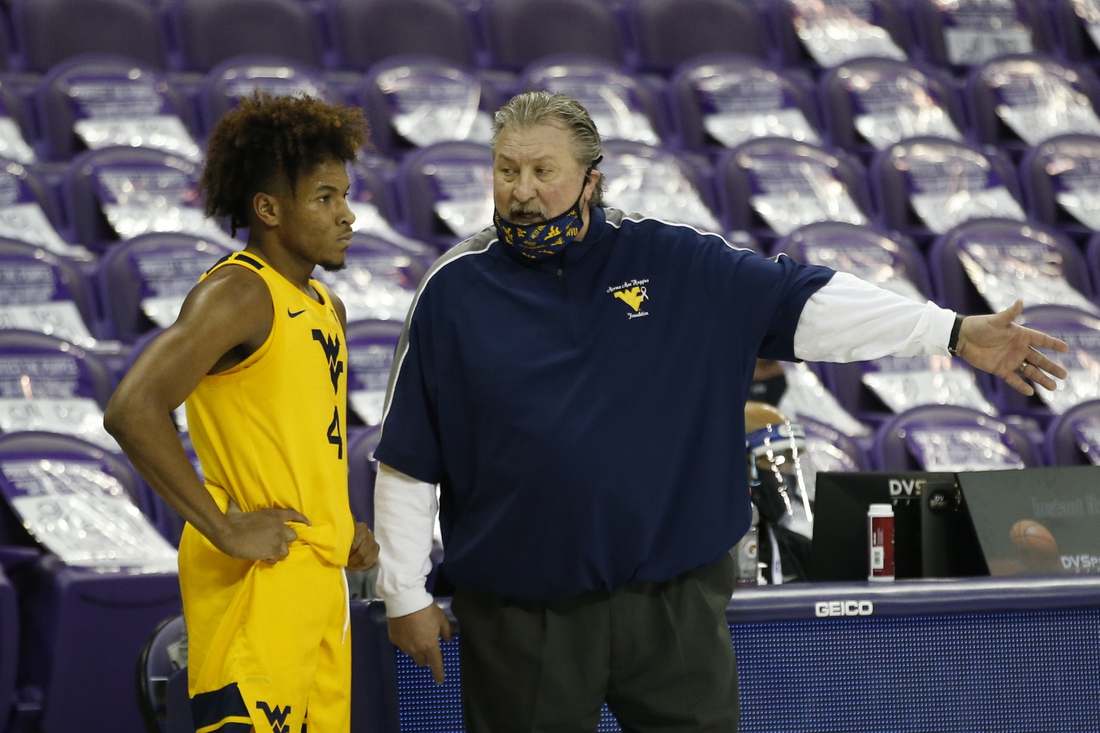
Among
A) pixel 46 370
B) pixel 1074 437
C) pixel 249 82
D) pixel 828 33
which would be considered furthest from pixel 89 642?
pixel 828 33

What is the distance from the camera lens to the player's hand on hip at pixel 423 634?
2113 mm

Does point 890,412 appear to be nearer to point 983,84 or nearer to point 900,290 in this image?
point 900,290

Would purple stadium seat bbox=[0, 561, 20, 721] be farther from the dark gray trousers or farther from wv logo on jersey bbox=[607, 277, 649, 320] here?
wv logo on jersey bbox=[607, 277, 649, 320]

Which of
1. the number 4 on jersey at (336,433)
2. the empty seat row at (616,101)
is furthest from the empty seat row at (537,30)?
the number 4 on jersey at (336,433)

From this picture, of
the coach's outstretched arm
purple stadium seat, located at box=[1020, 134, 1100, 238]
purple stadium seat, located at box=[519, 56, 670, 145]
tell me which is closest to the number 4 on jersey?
the coach's outstretched arm

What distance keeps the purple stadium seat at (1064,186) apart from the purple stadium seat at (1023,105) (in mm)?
363

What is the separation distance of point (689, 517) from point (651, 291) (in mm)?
377

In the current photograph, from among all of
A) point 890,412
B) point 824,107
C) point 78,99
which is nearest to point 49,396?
point 78,99

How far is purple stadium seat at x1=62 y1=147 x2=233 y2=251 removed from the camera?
485 centimetres

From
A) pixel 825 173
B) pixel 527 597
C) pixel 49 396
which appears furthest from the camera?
pixel 825 173

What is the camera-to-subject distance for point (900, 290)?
5062mm

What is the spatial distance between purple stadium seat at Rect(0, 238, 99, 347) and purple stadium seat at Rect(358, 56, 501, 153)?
1.74m

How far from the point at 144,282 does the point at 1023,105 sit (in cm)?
455

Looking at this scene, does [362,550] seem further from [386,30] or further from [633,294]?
[386,30]
